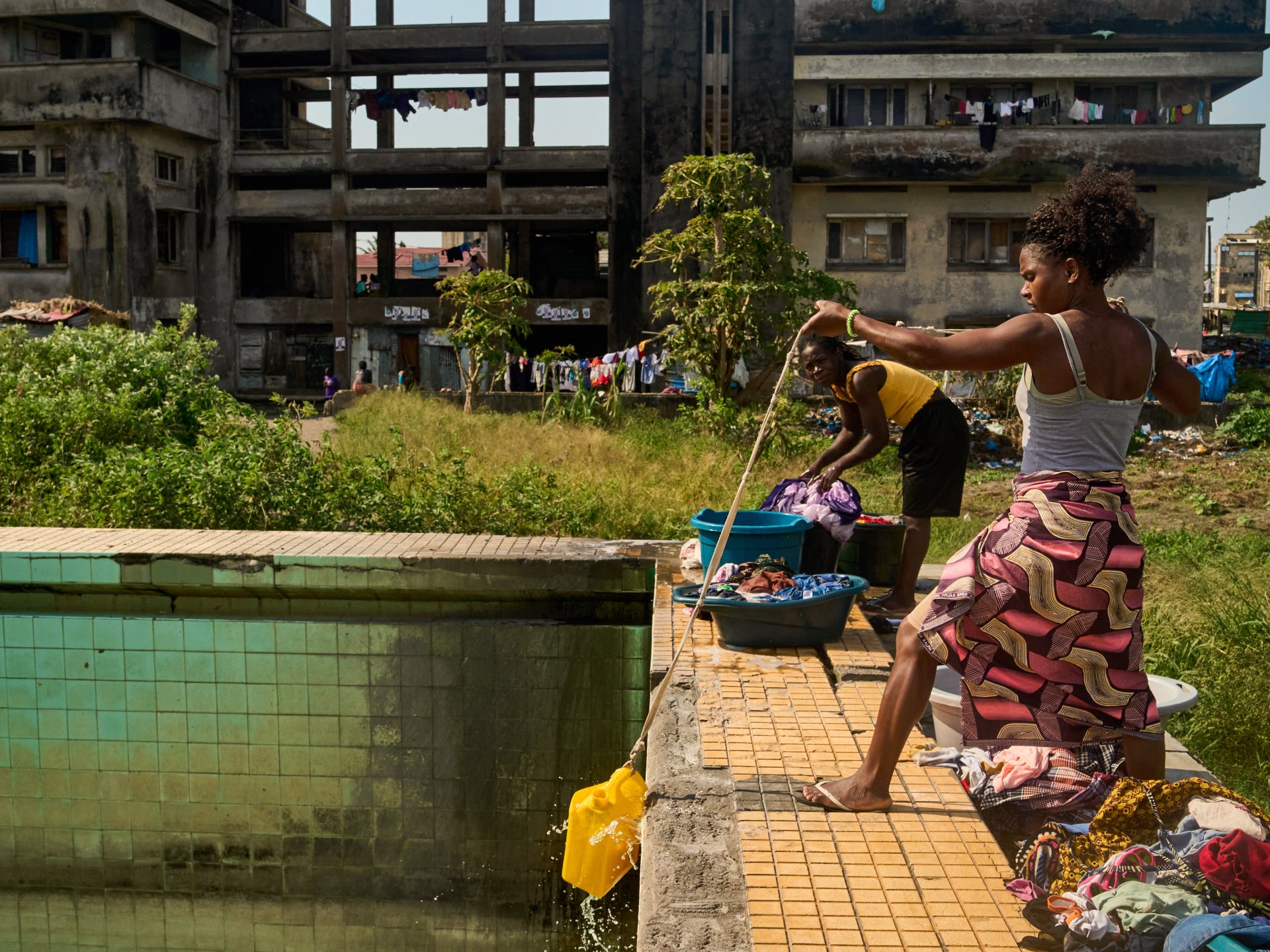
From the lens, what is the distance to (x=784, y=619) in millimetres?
5129

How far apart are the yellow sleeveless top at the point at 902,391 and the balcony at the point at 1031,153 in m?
22.1

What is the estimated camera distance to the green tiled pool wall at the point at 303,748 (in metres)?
5.88

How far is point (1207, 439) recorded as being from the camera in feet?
56.6

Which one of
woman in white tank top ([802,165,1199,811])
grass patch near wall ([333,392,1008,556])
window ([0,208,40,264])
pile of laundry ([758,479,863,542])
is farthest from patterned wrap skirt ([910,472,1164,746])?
window ([0,208,40,264])

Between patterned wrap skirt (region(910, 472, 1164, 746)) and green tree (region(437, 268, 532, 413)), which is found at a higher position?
green tree (region(437, 268, 532, 413))

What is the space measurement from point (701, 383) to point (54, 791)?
10737 millimetres

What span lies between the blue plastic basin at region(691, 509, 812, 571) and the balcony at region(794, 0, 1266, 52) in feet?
77.3

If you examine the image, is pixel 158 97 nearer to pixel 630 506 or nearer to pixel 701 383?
pixel 701 383

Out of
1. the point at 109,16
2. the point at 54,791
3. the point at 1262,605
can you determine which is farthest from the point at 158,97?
the point at 1262,605

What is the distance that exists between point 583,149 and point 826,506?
27009 millimetres

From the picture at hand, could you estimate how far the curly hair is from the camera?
3.34 m

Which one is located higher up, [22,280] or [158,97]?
[158,97]

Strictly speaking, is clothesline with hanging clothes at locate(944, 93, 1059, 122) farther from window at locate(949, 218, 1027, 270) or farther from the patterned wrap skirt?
the patterned wrap skirt

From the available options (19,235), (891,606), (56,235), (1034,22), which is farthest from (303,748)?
(19,235)
